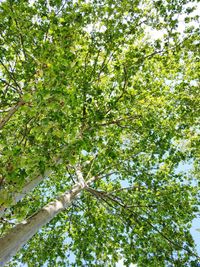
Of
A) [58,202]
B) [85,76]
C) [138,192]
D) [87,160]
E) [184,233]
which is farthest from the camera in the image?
[87,160]

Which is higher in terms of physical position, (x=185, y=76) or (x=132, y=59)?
(x=185, y=76)

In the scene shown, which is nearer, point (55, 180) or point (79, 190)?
point (79, 190)

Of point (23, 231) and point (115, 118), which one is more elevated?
point (115, 118)

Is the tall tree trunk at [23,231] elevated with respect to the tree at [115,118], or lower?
lower

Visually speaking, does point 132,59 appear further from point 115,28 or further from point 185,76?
point 185,76

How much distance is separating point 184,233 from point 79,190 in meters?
3.54

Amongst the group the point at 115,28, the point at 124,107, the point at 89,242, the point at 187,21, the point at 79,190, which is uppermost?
the point at 187,21

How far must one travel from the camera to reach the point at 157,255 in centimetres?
755

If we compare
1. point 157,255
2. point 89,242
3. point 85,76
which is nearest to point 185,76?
point 85,76

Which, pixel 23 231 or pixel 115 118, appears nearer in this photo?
pixel 23 231

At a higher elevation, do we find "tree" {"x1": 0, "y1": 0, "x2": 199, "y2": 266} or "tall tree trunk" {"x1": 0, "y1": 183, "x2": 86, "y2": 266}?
"tree" {"x1": 0, "y1": 0, "x2": 199, "y2": 266}

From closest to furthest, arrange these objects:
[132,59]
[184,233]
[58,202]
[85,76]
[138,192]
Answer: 1. [58,202]
2. [85,76]
3. [132,59]
4. [184,233]
5. [138,192]

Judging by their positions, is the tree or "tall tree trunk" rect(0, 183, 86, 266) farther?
the tree

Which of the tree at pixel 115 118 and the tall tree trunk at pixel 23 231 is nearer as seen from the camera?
the tall tree trunk at pixel 23 231
